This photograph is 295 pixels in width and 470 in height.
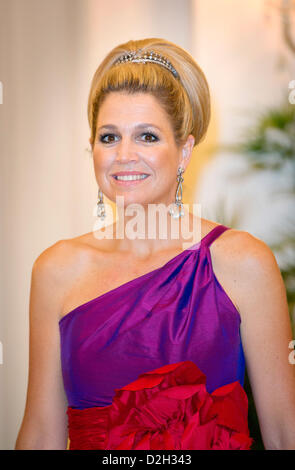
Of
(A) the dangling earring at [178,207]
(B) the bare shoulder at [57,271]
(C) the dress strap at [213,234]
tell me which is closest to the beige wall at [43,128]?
(B) the bare shoulder at [57,271]

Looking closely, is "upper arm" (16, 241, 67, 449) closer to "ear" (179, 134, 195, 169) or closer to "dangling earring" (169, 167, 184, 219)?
"dangling earring" (169, 167, 184, 219)

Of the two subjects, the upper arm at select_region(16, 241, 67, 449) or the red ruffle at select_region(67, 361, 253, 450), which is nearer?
the red ruffle at select_region(67, 361, 253, 450)

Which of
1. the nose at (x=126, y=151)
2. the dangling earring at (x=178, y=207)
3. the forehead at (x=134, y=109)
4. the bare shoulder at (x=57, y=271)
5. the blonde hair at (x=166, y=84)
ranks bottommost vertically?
the bare shoulder at (x=57, y=271)

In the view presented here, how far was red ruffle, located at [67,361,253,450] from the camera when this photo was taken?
1.12 metres

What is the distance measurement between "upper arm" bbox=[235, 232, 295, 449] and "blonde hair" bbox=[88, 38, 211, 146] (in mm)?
449

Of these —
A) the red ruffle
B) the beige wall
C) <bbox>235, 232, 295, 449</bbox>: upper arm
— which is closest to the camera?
the red ruffle

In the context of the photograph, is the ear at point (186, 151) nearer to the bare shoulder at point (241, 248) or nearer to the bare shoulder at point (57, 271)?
the bare shoulder at point (241, 248)

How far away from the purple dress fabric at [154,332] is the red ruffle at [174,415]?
0.20 meters

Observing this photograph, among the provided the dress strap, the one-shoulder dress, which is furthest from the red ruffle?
the dress strap

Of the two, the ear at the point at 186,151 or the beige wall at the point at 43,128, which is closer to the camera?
the ear at the point at 186,151

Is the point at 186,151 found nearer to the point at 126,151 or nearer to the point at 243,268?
the point at 126,151

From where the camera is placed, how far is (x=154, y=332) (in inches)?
54.9

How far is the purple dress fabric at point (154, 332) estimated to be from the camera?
4.55 feet

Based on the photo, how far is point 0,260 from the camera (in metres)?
2.16
